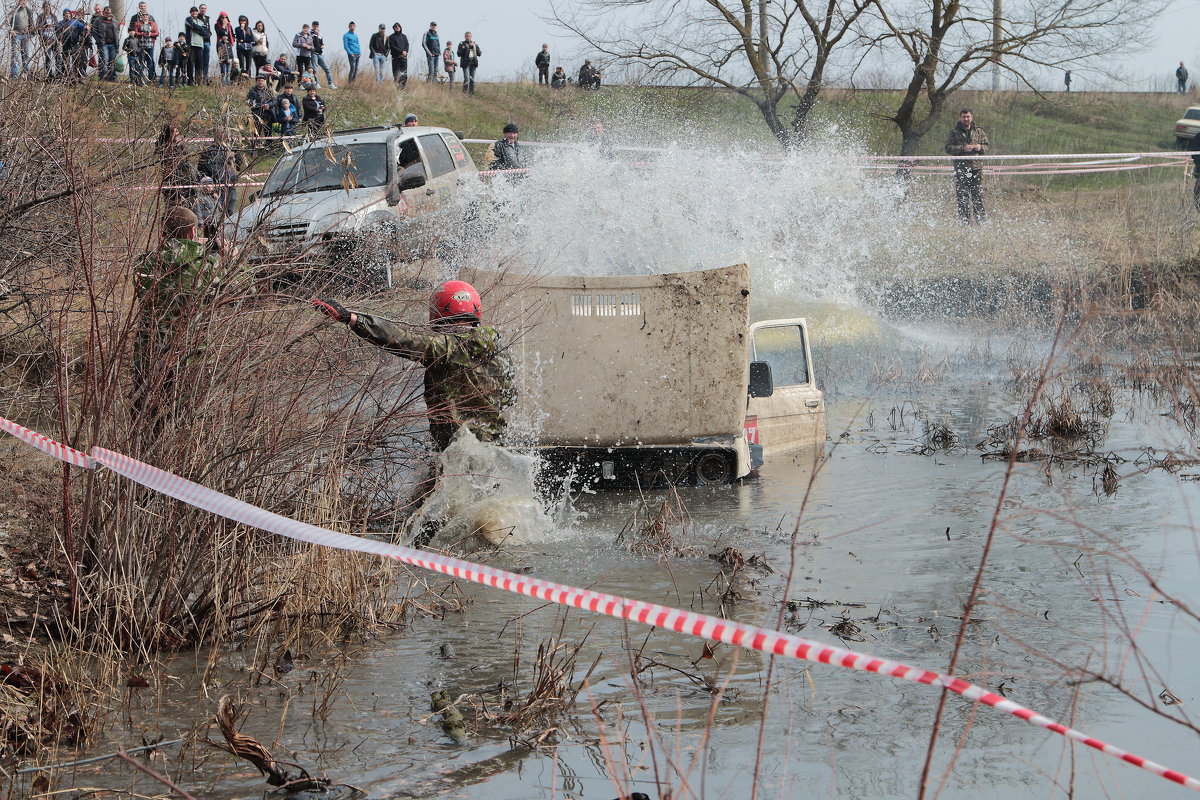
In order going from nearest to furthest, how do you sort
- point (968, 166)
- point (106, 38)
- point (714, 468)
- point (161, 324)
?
point (161, 324) < point (106, 38) < point (714, 468) < point (968, 166)

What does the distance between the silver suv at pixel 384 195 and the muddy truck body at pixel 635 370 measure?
1.12m

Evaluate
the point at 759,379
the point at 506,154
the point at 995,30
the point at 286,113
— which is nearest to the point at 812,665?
the point at 759,379

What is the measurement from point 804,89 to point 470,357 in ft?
86.2

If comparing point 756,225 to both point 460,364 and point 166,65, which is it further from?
point 460,364

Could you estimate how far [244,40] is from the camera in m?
23.6

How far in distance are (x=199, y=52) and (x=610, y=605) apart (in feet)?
74.1

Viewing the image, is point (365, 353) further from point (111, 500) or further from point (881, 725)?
point (881, 725)

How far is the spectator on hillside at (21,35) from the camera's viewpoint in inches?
282

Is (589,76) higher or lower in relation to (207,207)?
higher

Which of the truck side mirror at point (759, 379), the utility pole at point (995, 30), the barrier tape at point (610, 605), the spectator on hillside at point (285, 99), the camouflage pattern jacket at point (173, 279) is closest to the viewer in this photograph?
the barrier tape at point (610, 605)

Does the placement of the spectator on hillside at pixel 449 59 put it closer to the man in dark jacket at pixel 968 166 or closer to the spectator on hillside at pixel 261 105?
the man in dark jacket at pixel 968 166

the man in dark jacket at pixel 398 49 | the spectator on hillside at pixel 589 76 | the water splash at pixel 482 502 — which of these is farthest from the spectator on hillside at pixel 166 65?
the spectator on hillside at pixel 589 76

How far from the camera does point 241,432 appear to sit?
5.50 m

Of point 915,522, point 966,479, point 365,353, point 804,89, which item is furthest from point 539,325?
point 804,89
